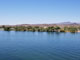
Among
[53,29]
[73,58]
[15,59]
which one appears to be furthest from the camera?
[53,29]

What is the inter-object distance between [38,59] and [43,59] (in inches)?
42.6

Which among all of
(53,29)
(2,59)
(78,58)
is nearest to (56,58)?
(78,58)

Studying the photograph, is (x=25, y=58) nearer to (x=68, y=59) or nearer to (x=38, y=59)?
(x=38, y=59)

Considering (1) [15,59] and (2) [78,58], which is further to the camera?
(2) [78,58]

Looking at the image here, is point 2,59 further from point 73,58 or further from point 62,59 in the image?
point 73,58

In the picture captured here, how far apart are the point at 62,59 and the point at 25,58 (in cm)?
804

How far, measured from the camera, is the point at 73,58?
26.4m

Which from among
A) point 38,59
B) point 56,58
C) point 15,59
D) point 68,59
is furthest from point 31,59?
point 68,59

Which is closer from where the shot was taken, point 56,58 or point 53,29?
point 56,58

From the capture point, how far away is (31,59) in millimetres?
24938

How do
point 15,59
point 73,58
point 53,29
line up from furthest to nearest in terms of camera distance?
point 53,29 → point 73,58 → point 15,59

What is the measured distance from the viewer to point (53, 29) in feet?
512

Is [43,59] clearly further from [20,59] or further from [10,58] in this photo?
[10,58]

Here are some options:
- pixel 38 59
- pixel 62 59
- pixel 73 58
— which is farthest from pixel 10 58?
pixel 73 58
